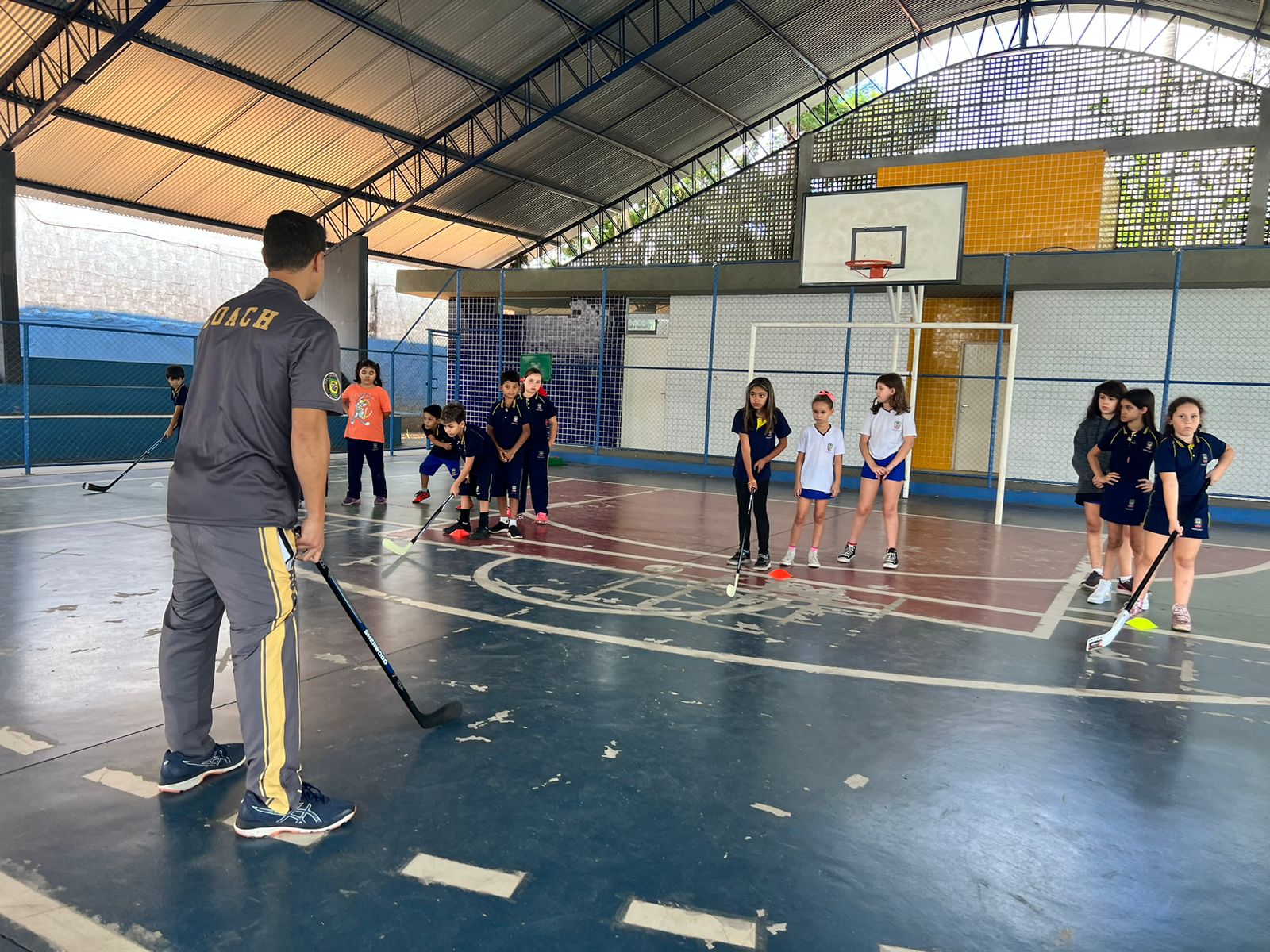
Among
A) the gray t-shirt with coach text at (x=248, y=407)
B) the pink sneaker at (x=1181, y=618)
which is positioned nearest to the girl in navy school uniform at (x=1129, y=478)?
the pink sneaker at (x=1181, y=618)

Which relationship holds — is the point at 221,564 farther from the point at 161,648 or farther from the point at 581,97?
the point at 581,97

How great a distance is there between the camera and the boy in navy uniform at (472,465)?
9234mm

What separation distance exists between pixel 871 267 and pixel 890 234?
551mm

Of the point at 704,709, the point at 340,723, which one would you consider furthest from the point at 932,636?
the point at 340,723

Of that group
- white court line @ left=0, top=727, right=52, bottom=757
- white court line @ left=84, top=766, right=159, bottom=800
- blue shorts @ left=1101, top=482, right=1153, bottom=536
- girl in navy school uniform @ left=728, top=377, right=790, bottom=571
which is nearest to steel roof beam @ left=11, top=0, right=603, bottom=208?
girl in navy school uniform @ left=728, top=377, right=790, bottom=571

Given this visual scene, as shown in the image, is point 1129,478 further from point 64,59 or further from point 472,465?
point 64,59

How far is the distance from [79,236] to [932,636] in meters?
26.6

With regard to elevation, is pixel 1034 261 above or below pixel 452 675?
above

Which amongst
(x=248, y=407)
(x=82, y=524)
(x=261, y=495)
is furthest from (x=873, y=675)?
(x=82, y=524)

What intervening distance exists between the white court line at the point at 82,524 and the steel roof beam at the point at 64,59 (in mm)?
8862

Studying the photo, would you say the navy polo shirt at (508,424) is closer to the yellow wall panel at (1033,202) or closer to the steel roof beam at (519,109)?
the steel roof beam at (519,109)

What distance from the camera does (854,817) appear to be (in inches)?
130

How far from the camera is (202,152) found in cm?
1850

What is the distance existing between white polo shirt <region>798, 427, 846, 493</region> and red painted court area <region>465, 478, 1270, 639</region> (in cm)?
84
